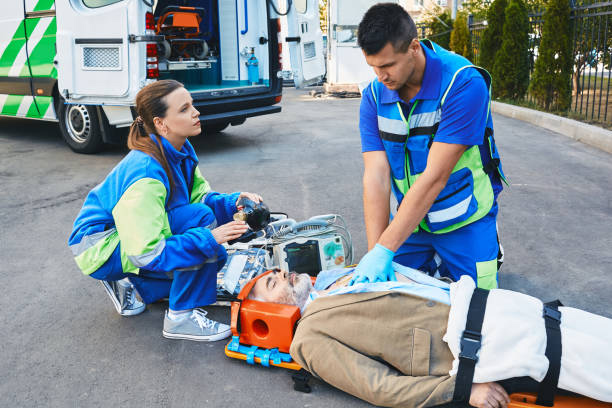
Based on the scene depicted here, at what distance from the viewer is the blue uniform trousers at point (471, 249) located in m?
2.97

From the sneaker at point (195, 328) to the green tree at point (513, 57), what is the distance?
9.54m

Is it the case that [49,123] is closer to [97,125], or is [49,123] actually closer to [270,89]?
[97,125]

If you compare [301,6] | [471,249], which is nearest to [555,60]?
[301,6]

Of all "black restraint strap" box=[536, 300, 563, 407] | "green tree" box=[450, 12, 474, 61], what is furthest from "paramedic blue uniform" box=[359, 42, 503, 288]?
"green tree" box=[450, 12, 474, 61]

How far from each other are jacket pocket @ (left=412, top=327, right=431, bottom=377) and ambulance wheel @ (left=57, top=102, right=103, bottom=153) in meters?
5.74

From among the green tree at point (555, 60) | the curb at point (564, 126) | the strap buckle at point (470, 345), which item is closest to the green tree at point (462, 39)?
the curb at point (564, 126)

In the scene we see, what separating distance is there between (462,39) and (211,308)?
1220cm

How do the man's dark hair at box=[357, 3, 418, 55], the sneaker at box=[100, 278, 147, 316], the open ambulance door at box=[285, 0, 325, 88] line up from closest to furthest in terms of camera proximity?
1. the man's dark hair at box=[357, 3, 418, 55]
2. the sneaker at box=[100, 278, 147, 316]
3. the open ambulance door at box=[285, 0, 325, 88]

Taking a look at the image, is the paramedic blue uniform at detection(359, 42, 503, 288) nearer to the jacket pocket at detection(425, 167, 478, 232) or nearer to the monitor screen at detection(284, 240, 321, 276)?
the jacket pocket at detection(425, 167, 478, 232)

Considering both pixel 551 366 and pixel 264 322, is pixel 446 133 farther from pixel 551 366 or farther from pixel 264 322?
pixel 264 322

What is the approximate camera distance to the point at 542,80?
9555mm

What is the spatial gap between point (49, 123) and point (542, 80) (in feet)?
27.8

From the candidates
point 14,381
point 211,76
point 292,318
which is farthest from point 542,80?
point 14,381

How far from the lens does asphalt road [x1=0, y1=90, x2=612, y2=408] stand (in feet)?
8.40
